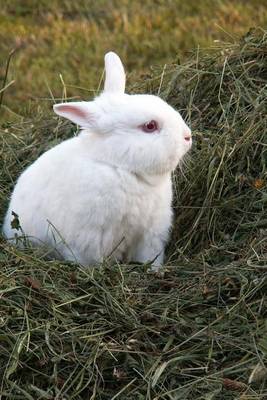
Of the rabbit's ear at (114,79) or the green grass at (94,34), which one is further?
the green grass at (94,34)

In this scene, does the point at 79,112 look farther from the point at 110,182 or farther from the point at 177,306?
the point at 177,306

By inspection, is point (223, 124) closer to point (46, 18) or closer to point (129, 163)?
point (129, 163)

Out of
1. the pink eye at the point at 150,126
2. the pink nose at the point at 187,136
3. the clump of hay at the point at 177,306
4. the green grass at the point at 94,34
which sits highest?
the pink eye at the point at 150,126

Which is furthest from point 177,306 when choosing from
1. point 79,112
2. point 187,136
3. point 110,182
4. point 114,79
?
point 114,79

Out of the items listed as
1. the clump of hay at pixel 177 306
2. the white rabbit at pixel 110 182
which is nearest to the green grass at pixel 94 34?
the clump of hay at pixel 177 306

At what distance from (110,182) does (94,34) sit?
11.9ft

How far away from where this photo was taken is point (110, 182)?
13.5 feet

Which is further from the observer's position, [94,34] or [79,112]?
[94,34]

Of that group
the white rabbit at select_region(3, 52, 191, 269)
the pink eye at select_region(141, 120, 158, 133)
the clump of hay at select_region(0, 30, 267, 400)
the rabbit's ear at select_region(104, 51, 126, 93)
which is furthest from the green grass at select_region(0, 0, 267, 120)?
the pink eye at select_region(141, 120, 158, 133)

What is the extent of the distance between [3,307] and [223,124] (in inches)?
64.4

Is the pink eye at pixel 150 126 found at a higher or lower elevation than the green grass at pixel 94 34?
higher

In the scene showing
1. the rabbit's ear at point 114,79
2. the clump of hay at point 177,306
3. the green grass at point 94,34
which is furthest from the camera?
the green grass at point 94,34

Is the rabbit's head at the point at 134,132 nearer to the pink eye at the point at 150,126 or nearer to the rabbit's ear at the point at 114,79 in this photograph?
the pink eye at the point at 150,126

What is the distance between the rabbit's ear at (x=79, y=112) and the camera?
416cm
